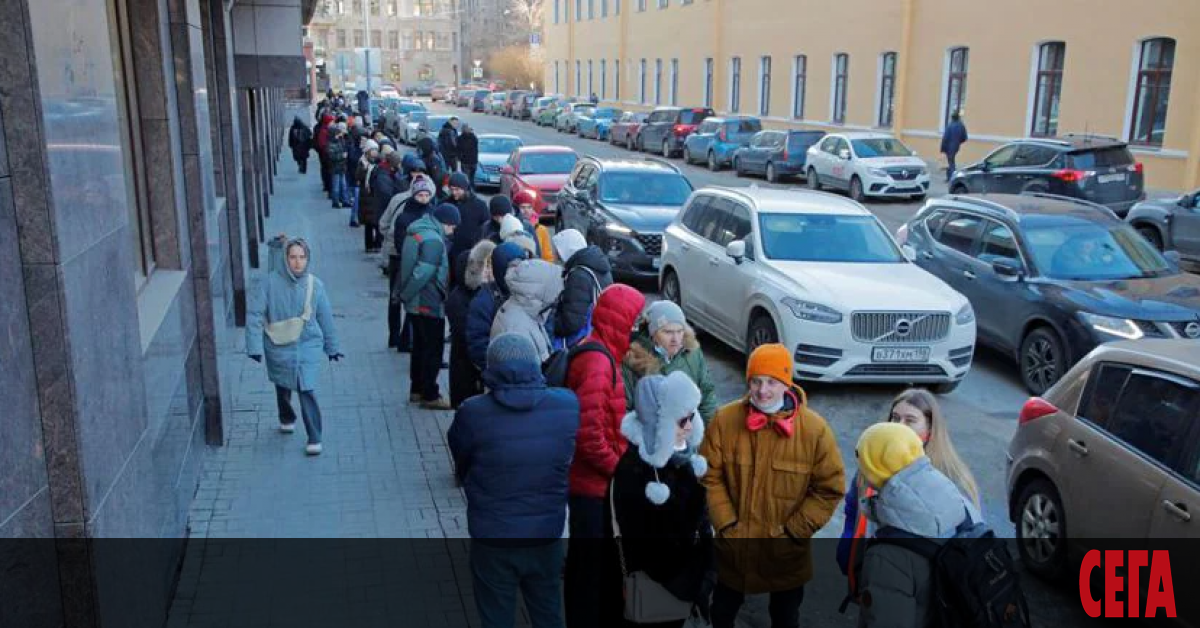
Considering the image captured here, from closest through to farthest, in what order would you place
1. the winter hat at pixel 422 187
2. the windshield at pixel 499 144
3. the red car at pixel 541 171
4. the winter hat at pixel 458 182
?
1. the winter hat at pixel 422 187
2. the winter hat at pixel 458 182
3. the red car at pixel 541 171
4. the windshield at pixel 499 144

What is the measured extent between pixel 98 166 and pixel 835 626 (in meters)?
4.21

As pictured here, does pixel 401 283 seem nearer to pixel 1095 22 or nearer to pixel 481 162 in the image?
pixel 481 162

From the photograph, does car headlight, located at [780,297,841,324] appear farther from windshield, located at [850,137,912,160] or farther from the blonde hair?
windshield, located at [850,137,912,160]

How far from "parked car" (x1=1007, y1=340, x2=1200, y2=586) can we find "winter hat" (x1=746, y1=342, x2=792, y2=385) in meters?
2.02

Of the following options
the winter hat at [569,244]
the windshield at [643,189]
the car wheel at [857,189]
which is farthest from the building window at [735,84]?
the winter hat at [569,244]

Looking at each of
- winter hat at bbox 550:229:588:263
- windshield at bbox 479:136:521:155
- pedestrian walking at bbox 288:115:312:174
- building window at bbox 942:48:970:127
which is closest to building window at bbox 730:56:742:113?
building window at bbox 942:48:970:127

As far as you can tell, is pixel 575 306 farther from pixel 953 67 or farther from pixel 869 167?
pixel 953 67

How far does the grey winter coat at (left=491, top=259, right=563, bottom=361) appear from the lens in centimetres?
592

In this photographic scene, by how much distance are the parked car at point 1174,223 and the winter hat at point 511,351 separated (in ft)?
46.8

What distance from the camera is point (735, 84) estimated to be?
45594 millimetres

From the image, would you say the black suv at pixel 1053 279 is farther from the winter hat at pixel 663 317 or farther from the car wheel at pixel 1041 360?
the winter hat at pixel 663 317

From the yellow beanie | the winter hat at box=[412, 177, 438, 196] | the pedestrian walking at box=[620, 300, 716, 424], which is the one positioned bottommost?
the pedestrian walking at box=[620, 300, 716, 424]

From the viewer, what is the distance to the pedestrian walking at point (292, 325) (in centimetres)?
743

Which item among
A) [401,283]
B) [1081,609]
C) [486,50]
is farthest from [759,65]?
[486,50]
